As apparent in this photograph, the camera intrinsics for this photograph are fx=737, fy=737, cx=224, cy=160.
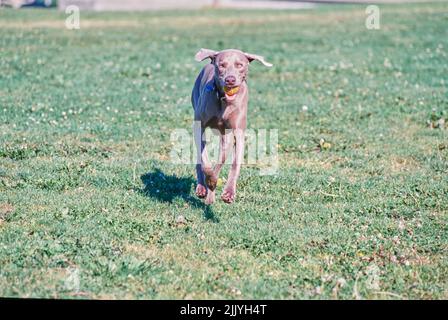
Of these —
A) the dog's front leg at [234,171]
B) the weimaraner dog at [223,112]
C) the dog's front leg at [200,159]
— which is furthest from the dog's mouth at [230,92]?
the dog's front leg at [200,159]

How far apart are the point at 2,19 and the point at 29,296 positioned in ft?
73.7

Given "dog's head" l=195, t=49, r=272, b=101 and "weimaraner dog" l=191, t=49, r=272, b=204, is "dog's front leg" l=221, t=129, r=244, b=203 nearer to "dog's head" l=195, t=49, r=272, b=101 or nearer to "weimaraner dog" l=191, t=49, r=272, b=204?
"weimaraner dog" l=191, t=49, r=272, b=204

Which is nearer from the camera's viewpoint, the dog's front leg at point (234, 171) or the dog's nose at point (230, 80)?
the dog's nose at point (230, 80)

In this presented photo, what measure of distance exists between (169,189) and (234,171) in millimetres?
1107

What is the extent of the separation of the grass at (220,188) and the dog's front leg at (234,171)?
27 cm

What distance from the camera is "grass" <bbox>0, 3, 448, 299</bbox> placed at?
596cm

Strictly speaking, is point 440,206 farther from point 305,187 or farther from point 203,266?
point 203,266

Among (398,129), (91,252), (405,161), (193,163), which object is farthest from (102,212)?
(398,129)

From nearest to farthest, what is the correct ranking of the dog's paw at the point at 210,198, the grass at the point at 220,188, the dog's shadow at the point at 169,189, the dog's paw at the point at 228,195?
the grass at the point at 220,188 → the dog's paw at the point at 228,195 → the dog's paw at the point at 210,198 → the dog's shadow at the point at 169,189

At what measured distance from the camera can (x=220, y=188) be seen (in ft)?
27.9

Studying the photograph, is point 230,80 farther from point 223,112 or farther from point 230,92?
point 223,112

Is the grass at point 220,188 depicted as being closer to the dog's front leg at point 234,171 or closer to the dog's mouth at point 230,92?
the dog's front leg at point 234,171

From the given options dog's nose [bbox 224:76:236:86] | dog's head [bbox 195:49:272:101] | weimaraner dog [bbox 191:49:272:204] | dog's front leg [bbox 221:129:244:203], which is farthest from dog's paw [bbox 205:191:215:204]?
dog's nose [bbox 224:76:236:86]

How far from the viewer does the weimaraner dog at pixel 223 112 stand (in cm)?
729
